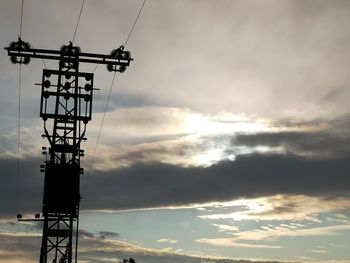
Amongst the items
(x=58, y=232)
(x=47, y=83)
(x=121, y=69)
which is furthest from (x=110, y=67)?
(x=58, y=232)

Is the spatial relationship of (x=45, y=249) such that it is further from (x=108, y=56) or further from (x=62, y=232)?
(x=108, y=56)

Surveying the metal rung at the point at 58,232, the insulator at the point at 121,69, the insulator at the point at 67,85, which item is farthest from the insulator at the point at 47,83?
the metal rung at the point at 58,232

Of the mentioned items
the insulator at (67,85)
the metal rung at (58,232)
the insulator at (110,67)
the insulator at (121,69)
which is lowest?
the metal rung at (58,232)

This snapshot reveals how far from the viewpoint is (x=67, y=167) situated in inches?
1183

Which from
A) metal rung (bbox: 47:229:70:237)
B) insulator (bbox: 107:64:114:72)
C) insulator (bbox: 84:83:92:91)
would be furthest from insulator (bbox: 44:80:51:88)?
metal rung (bbox: 47:229:70:237)

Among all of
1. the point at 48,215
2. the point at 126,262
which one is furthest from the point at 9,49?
the point at 126,262

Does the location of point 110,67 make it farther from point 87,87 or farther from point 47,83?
point 47,83

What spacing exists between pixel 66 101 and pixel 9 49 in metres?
4.59

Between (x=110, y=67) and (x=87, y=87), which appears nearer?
(x=110, y=67)

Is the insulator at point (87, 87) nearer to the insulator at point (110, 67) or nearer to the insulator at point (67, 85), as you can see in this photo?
the insulator at point (67, 85)

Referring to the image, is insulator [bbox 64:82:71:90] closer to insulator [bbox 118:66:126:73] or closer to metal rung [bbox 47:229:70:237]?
→ insulator [bbox 118:66:126:73]

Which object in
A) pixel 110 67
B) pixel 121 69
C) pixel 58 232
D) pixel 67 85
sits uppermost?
pixel 110 67

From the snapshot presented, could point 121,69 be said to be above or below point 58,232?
above

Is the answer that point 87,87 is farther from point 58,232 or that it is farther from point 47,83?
point 58,232
